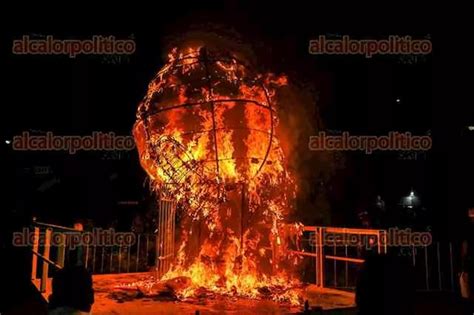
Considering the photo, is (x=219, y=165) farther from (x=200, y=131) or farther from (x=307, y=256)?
(x=307, y=256)

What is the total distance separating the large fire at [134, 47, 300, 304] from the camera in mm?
10281

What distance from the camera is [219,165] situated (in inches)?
419

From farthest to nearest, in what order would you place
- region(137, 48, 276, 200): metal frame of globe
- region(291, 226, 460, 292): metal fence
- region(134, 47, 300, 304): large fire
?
1. region(291, 226, 460, 292): metal fence
2. region(134, 47, 300, 304): large fire
3. region(137, 48, 276, 200): metal frame of globe

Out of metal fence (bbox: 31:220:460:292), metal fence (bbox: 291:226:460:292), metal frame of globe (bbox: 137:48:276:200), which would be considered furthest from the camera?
metal fence (bbox: 291:226:460:292)

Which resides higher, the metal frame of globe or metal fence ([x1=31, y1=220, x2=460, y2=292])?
the metal frame of globe

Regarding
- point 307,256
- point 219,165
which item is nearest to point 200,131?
point 219,165

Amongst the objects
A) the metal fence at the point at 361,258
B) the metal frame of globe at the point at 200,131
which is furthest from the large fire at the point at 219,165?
the metal fence at the point at 361,258

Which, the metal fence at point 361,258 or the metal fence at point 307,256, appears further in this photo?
the metal fence at point 361,258

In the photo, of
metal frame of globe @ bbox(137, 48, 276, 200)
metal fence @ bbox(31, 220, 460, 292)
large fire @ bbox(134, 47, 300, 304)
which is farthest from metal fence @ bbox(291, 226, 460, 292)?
metal frame of globe @ bbox(137, 48, 276, 200)

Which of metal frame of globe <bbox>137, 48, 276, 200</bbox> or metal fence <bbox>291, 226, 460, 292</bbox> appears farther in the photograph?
metal fence <bbox>291, 226, 460, 292</bbox>

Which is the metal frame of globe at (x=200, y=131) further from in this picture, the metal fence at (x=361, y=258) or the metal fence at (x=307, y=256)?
the metal fence at (x=361, y=258)

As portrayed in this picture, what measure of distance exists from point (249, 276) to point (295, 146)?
4402 mm

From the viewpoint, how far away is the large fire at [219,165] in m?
10.3

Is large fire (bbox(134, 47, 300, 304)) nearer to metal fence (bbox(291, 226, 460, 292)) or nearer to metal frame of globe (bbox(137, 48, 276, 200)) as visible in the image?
metal frame of globe (bbox(137, 48, 276, 200))
